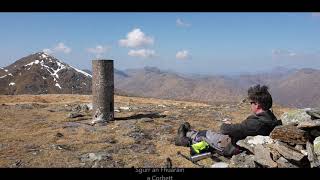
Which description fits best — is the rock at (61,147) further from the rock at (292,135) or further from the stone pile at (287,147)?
the rock at (292,135)

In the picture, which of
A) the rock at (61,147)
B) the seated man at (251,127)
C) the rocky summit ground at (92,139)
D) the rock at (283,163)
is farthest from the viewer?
the rock at (61,147)

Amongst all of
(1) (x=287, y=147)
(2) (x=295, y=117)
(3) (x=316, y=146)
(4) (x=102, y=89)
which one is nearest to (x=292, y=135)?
(1) (x=287, y=147)

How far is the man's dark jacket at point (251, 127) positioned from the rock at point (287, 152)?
104 centimetres

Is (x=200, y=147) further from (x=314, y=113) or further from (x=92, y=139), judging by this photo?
(x=92, y=139)

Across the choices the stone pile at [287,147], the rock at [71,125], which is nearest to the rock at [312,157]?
the stone pile at [287,147]

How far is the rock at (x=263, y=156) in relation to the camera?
10.5 metres

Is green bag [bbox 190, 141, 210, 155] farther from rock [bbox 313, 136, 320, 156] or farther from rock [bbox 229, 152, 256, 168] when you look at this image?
rock [bbox 313, 136, 320, 156]

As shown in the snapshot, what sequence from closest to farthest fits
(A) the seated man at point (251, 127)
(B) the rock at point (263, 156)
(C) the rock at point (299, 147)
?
(B) the rock at point (263, 156), (C) the rock at point (299, 147), (A) the seated man at point (251, 127)

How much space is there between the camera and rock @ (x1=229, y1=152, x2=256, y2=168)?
36.0 feet

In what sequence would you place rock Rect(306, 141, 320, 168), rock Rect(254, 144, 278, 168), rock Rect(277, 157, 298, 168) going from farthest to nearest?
rock Rect(306, 141, 320, 168) → rock Rect(277, 157, 298, 168) → rock Rect(254, 144, 278, 168)

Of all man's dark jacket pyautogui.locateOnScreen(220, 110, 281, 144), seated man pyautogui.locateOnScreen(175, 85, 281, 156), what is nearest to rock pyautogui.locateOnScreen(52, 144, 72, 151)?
seated man pyautogui.locateOnScreen(175, 85, 281, 156)

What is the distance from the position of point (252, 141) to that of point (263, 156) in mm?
1021
